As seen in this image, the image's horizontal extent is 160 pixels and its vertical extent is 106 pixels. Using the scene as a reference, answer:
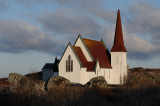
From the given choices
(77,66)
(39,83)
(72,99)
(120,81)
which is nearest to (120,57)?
(120,81)

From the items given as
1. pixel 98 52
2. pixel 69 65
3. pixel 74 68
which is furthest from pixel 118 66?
pixel 69 65

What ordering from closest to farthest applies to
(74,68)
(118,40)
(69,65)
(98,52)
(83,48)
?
(74,68), (69,65), (83,48), (98,52), (118,40)

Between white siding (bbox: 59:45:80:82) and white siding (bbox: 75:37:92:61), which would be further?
white siding (bbox: 75:37:92:61)

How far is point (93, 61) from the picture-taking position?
46.2 meters

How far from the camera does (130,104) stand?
23000 mm

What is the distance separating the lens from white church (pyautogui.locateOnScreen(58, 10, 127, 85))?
148ft

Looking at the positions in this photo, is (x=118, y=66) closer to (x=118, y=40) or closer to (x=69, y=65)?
(x=118, y=40)

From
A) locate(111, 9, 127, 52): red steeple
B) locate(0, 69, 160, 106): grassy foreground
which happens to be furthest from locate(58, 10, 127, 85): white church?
locate(0, 69, 160, 106): grassy foreground

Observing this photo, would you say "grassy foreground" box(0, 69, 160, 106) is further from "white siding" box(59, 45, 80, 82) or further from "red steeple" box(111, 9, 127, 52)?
"red steeple" box(111, 9, 127, 52)

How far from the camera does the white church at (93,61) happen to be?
4506 centimetres

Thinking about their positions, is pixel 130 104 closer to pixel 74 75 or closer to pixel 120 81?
pixel 74 75

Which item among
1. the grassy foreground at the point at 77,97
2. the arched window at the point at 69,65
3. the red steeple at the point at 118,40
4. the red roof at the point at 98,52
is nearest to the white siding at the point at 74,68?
the arched window at the point at 69,65

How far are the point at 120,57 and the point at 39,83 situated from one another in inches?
654

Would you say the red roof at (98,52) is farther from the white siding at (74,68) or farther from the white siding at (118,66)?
the white siding at (74,68)
